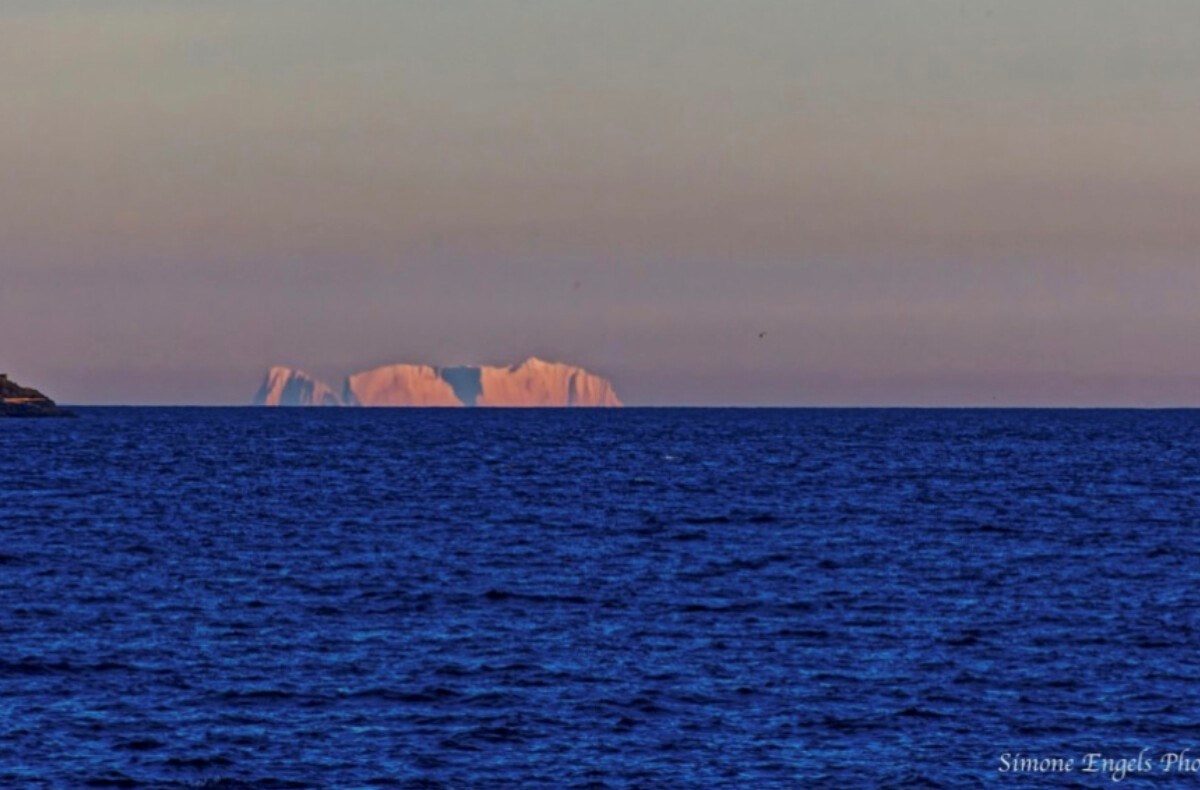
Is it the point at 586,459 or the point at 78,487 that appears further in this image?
the point at 586,459

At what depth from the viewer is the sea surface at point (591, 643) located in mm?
36969

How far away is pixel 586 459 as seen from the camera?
6481 inches

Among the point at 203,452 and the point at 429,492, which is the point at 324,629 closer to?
the point at 429,492

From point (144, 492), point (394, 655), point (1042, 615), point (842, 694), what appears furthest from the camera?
point (144, 492)

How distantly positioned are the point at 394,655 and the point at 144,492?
224 feet

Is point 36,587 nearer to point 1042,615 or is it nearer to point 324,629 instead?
point 324,629

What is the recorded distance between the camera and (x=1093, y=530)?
8419cm

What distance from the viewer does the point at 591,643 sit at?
49594mm

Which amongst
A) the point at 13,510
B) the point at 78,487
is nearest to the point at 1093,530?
the point at 13,510

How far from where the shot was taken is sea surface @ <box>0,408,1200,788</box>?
36969 mm

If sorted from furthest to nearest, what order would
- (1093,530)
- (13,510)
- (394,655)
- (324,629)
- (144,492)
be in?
(144,492)
(13,510)
(1093,530)
(324,629)
(394,655)

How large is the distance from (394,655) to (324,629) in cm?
504

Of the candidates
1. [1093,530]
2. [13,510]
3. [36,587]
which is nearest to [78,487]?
[13,510]

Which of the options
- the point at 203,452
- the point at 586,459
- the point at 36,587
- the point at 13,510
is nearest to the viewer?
the point at 36,587
